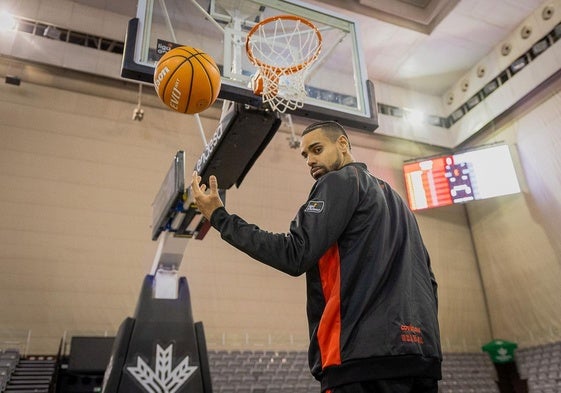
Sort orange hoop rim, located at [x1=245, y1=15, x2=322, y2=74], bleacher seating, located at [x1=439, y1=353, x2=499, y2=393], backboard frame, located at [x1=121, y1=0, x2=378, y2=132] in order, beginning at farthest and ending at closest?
1. bleacher seating, located at [x1=439, y1=353, x2=499, y2=393]
2. orange hoop rim, located at [x1=245, y1=15, x2=322, y2=74]
3. backboard frame, located at [x1=121, y1=0, x2=378, y2=132]

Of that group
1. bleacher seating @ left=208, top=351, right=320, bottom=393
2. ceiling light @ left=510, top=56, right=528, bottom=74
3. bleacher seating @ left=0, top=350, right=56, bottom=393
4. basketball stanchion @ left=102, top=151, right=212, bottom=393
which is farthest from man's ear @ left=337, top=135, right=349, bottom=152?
ceiling light @ left=510, top=56, right=528, bottom=74

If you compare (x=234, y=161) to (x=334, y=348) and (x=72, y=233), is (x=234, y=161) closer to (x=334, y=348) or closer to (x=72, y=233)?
(x=334, y=348)

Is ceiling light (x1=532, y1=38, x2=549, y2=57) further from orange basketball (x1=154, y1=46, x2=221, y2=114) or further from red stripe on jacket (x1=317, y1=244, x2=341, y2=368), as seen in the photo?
red stripe on jacket (x1=317, y1=244, x2=341, y2=368)

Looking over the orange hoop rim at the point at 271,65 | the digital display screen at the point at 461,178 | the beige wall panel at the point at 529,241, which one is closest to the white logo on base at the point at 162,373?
the orange hoop rim at the point at 271,65

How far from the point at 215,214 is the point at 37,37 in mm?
8462

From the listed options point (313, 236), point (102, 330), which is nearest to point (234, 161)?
point (313, 236)

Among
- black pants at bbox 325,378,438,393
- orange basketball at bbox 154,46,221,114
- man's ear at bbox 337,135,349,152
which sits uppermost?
orange basketball at bbox 154,46,221,114

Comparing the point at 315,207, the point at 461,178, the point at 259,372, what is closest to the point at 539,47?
the point at 461,178

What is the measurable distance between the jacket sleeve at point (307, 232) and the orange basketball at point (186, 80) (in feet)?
6.55

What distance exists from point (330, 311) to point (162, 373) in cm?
299

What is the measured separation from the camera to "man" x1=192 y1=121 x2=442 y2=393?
4.92 ft

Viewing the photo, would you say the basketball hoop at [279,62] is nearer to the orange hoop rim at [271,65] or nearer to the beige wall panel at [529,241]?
the orange hoop rim at [271,65]

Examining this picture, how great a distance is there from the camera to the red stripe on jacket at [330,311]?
1547 millimetres

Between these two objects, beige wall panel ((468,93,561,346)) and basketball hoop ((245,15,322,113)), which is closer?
basketball hoop ((245,15,322,113))
